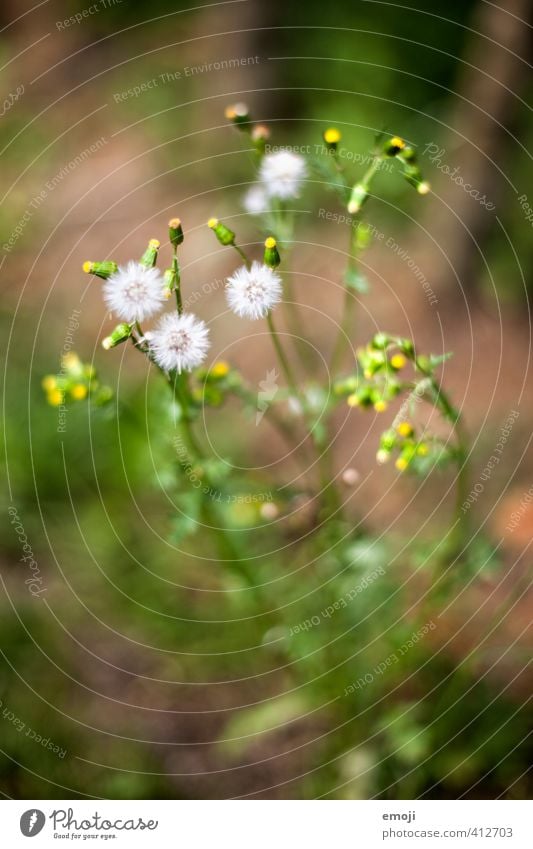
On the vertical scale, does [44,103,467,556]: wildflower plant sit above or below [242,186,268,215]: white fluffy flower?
below

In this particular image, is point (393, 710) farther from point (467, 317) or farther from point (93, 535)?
point (467, 317)

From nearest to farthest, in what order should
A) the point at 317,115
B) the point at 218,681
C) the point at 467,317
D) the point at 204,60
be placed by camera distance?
the point at 218,681 → the point at 467,317 → the point at 317,115 → the point at 204,60

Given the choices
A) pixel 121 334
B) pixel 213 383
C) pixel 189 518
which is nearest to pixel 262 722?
pixel 189 518

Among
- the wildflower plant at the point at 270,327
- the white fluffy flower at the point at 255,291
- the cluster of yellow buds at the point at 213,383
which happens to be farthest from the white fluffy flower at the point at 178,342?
the cluster of yellow buds at the point at 213,383

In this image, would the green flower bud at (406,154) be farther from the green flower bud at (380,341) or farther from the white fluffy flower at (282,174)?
the green flower bud at (380,341)

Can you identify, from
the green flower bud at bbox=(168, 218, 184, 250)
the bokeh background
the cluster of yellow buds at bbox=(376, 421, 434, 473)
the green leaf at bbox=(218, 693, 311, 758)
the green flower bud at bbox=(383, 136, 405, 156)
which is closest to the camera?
the green flower bud at bbox=(168, 218, 184, 250)

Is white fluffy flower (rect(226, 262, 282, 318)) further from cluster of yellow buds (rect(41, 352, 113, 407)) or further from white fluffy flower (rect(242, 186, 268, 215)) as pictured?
cluster of yellow buds (rect(41, 352, 113, 407))

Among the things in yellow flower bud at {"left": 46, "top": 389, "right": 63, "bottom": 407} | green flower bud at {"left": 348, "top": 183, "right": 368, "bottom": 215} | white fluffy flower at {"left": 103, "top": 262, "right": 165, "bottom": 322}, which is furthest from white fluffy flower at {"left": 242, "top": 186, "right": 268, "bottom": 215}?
yellow flower bud at {"left": 46, "top": 389, "right": 63, "bottom": 407}

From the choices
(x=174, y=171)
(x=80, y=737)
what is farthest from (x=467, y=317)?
(x=80, y=737)
